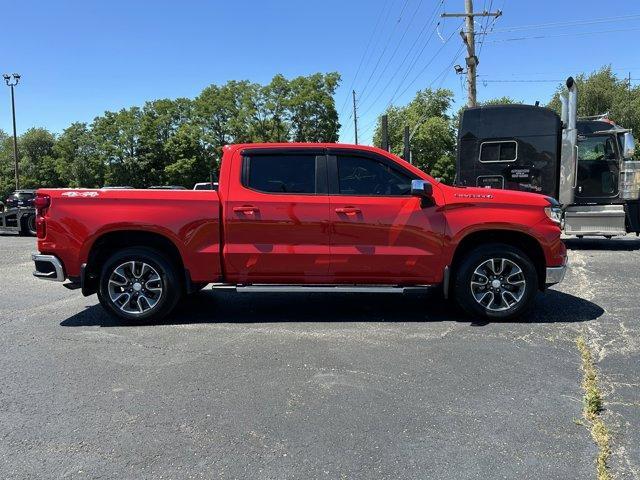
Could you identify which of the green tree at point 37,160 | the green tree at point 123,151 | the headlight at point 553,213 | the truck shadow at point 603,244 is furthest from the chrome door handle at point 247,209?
the green tree at point 37,160

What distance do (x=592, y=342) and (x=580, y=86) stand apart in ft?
139

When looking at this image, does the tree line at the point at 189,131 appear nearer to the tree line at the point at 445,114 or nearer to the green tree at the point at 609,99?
the tree line at the point at 445,114

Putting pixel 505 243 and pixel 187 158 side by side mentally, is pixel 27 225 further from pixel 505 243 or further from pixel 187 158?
pixel 187 158

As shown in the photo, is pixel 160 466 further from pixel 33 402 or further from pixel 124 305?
pixel 124 305

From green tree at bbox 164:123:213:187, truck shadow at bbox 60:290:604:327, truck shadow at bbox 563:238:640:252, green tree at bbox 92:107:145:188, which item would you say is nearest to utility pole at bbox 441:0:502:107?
truck shadow at bbox 563:238:640:252

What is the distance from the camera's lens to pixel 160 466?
3.08 metres

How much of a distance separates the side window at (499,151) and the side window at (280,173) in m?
7.22

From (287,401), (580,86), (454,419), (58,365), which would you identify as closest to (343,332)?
(287,401)

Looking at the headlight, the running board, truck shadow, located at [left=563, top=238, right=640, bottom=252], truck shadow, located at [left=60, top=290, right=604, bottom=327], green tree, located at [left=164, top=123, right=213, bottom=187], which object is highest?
green tree, located at [left=164, top=123, right=213, bottom=187]

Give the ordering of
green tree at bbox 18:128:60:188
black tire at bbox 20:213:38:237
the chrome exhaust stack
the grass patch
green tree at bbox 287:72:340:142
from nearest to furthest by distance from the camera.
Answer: the grass patch, the chrome exhaust stack, black tire at bbox 20:213:38:237, green tree at bbox 287:72:340:142, green tree at bbox 18:128:60:188

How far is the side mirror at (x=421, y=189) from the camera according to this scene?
558 centimetres

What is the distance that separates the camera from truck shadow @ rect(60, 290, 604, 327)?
20.4 ft

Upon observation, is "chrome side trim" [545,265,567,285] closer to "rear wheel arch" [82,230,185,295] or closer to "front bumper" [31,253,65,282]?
"rear wheel arch" [82,230,185,295]

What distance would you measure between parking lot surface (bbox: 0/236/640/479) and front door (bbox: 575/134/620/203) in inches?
260
